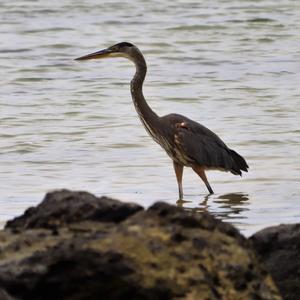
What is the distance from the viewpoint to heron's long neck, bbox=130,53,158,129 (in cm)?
1121

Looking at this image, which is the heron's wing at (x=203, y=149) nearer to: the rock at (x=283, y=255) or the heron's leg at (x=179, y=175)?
the heron's leg at (x=179, y=175)

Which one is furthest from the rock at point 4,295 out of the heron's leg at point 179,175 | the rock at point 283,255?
the heron's leg at point 179,175

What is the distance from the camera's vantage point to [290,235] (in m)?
6.03

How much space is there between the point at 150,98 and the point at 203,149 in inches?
242

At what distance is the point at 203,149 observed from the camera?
1106 centimetres

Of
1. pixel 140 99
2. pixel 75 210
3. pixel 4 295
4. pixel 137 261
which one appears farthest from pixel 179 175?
pixel 4 295

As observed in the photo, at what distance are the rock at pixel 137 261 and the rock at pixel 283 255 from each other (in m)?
0.77

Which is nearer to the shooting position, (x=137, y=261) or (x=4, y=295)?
(x=4, y=295)


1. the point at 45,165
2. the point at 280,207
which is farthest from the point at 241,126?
the point at 280,207

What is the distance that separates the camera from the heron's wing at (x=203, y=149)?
36.1 ft

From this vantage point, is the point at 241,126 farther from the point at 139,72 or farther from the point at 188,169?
the point at 139,72

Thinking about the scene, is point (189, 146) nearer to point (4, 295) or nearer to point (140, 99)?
point (140, 99)

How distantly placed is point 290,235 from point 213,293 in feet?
3.67

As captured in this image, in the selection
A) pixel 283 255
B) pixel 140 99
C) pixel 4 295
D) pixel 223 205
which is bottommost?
pixel 223 205
